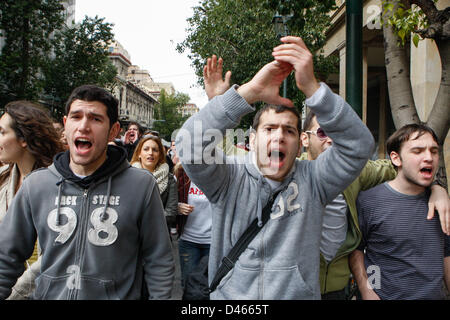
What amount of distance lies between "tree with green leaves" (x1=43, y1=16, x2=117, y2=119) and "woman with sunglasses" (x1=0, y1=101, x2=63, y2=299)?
1865 cm

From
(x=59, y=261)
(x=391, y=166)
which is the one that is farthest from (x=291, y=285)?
(x=391, y=166)

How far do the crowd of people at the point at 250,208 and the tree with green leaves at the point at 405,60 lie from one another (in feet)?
4.34

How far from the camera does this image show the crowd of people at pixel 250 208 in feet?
5.59

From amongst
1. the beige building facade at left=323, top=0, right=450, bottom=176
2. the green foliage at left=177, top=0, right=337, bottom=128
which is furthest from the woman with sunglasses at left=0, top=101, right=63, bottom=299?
the green foliage at left=177, top=0, right=337, bottom=128

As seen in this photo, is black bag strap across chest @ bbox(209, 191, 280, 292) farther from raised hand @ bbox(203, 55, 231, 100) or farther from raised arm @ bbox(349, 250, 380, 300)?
raised arm @ bbox(349, 250, 380, 300)

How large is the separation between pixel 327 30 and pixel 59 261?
548 inches

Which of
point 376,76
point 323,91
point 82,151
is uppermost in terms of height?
point 376,76

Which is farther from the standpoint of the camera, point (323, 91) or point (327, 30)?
point (327, 30)

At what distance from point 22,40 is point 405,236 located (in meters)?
18.2

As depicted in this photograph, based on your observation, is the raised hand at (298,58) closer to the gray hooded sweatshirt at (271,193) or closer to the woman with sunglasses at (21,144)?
the gray hooded sweatshirt at (271,193)

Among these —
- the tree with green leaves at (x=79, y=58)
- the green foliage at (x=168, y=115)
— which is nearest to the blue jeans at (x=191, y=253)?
the tree with green leaves at (x=79, y=58)

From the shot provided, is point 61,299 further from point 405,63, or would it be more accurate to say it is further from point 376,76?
point 376,76

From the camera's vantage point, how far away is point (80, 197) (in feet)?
6.52

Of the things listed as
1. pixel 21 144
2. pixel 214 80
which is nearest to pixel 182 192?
pixel 21 144
